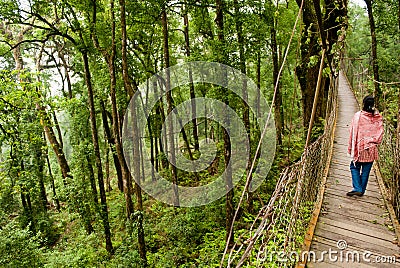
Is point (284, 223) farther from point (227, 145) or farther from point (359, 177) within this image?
point (227, 145)

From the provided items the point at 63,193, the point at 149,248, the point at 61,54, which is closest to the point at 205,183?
the point at 149,248

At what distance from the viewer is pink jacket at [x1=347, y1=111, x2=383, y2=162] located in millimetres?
3641

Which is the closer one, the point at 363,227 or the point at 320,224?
the point at 363,227

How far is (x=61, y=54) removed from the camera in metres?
12.7

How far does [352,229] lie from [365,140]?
4.15 feet

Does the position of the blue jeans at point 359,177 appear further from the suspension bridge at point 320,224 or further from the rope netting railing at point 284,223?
the rope netting railing at point 284,223

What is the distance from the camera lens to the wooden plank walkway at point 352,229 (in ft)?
8.61

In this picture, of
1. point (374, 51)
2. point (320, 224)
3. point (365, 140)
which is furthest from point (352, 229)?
point (374, 51)

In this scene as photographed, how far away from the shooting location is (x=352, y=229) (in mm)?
3074

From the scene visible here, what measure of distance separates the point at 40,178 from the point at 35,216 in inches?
69.8

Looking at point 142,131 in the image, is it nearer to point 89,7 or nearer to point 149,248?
point 149,248

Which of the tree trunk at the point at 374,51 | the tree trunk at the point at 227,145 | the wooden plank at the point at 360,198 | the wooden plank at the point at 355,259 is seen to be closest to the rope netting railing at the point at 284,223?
the wooden plank at the point at 355,259

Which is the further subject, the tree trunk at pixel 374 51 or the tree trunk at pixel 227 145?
the tree trunk at pixel 374 51

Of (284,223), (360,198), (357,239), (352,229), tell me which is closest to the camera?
(284,223)
